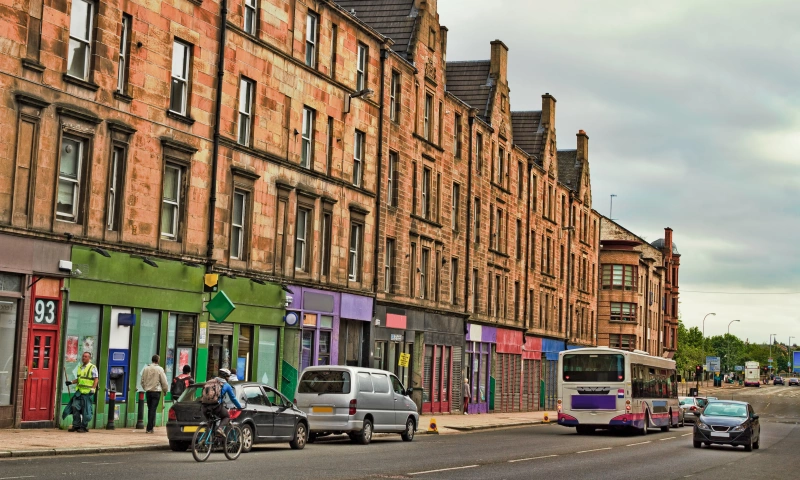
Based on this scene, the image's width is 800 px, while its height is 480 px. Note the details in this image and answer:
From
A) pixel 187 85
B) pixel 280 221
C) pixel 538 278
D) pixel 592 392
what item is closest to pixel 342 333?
pixel 280 221

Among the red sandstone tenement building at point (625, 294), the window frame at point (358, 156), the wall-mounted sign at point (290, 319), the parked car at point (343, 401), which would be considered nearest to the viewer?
the parked car at point (343, 401)

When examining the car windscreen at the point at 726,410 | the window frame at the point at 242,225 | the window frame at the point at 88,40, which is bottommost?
the car windscreen at the point at 726,410

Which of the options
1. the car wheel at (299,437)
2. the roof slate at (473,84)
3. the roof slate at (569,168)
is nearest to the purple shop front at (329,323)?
the car wheel at (299,437)

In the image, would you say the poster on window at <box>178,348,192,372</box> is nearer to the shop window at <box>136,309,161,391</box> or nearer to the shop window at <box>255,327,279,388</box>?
the shop window at <box>136,309,161,391</box>

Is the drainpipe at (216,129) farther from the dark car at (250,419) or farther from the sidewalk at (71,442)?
the dark car at (250,419)

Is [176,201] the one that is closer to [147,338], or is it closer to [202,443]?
[147,338]

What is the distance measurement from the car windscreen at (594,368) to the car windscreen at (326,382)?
14.7 metres

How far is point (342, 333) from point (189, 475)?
24.2m

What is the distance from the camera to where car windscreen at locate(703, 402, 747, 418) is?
3391 cm

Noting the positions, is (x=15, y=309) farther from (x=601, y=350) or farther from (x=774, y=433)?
(x=774, y=433)

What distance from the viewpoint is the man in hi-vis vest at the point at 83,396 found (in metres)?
25.5

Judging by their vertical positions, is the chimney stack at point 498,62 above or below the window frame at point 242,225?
above

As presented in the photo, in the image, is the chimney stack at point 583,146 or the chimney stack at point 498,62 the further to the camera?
the chimney stack at point 583,146

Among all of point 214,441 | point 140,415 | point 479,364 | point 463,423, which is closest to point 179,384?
point 140,415
